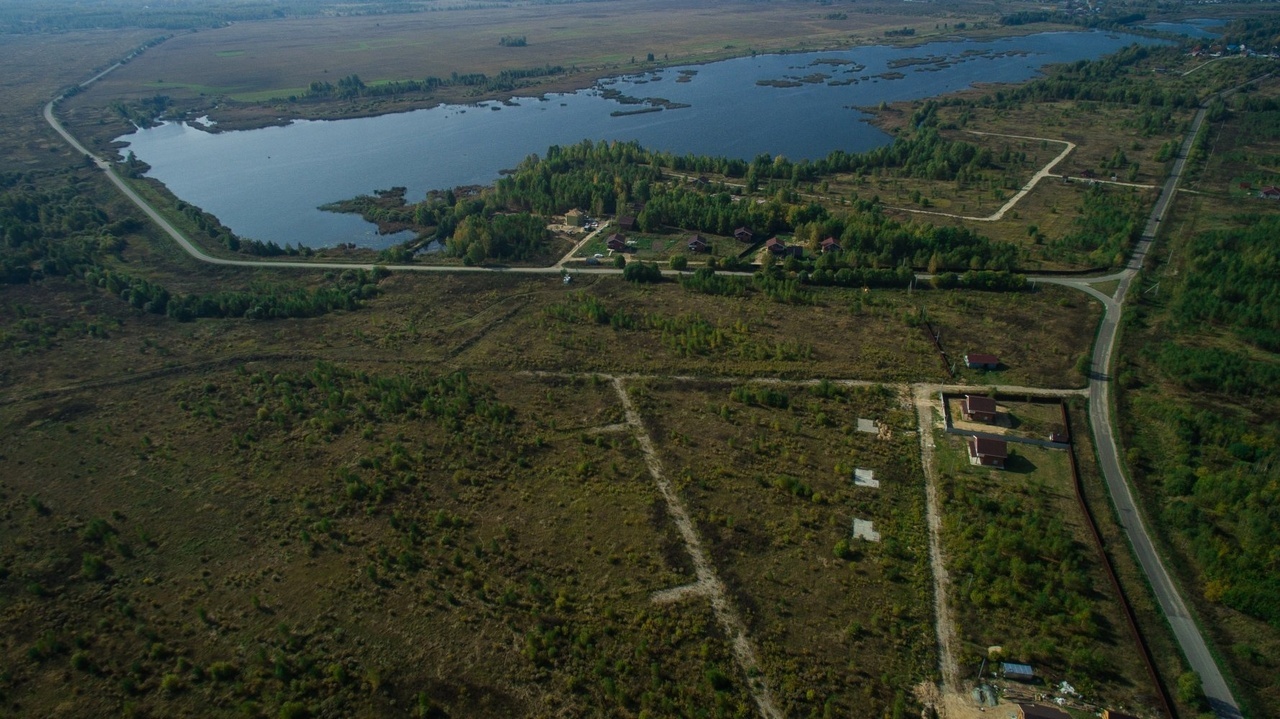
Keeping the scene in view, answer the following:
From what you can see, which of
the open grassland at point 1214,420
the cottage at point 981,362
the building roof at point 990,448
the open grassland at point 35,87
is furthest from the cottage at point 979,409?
the open grassland at point 35,87

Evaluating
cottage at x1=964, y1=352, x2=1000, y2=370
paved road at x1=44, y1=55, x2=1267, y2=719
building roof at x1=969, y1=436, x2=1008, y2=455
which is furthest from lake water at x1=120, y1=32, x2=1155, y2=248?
building roof at x1=969, y1=436, x2=1008, y2=455

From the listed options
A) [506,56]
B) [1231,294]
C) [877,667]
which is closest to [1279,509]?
[877,667]

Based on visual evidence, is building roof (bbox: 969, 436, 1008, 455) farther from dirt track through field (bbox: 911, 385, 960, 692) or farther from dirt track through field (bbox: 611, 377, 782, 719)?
dirt track through field (bbox: 611, 377, 782, 719)

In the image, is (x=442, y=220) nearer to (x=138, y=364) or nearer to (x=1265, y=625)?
(x=138, y=364)

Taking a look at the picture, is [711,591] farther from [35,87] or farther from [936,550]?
[35,87]

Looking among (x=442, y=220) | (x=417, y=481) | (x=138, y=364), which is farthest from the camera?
(x=442, y=220)

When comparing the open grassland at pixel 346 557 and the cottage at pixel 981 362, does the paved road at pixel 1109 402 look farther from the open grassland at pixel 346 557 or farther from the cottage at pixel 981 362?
the open grassland at pixel 346 557
